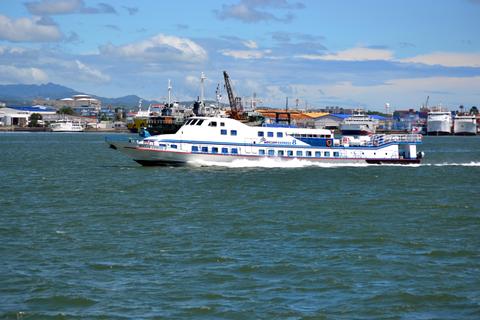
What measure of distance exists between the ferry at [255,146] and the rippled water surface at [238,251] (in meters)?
11.6

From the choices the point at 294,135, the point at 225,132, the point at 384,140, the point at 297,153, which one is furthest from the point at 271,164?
the point at 384,140

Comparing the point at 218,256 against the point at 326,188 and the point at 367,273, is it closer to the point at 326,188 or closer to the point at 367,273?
the point at 367,273

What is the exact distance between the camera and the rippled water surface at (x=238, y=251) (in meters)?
20.2

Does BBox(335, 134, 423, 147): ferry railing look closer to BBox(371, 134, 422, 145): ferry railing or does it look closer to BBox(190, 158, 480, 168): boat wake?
BBox(371, 134, 422, 145): ferry railing

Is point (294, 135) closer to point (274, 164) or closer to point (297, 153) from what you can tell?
point (297, 153)

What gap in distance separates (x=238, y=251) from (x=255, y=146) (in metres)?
37.6

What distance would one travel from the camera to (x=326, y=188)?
160ft

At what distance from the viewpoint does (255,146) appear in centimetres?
6400

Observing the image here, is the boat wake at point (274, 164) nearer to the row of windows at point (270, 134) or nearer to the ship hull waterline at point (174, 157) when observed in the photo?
the ship hull waterline at point (174, 157)

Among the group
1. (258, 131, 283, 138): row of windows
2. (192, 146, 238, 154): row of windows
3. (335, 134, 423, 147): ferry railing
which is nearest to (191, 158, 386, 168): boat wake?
(192, 146, 238, 154): row of windows

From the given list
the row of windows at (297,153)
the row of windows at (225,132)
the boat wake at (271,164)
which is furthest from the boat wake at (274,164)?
the row of windows at (225,132)

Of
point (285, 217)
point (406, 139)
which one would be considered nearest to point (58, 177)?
Answer: point (285, 217)

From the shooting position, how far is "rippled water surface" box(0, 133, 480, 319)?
20172mm

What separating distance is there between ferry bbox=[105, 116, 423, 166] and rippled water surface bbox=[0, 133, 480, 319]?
11590 millimetres
